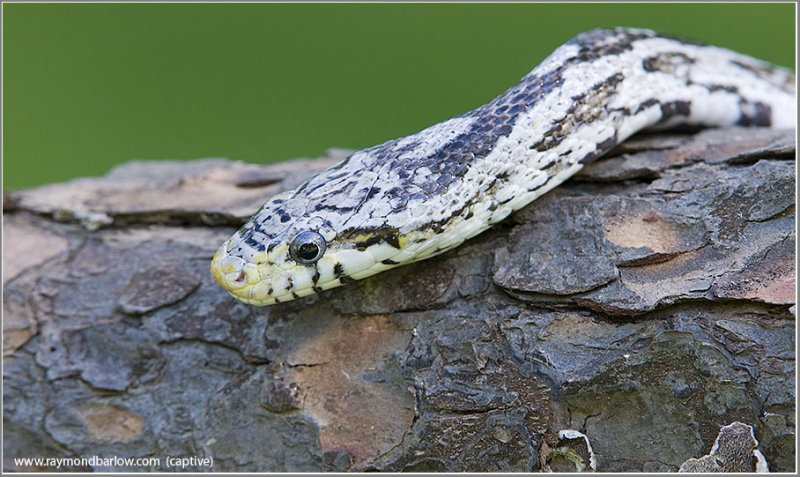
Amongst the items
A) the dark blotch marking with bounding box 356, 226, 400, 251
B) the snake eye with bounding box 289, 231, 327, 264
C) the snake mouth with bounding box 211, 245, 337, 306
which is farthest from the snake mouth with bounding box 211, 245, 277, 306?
the dark blotch marking with bounding box 356, 226, 400, 251

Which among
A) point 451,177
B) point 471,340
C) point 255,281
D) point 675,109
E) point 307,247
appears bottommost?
point 471,340

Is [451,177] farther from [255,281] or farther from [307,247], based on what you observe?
[255,281]

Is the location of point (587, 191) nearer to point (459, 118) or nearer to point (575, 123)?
point (575, 123)

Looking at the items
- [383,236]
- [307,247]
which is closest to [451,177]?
[383,236]

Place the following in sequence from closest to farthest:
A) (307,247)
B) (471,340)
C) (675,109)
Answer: (471,340) < (307,247) < (675,109)

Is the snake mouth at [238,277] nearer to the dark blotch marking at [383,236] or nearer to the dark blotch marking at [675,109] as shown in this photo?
the dark blotch marking at [383,236]
